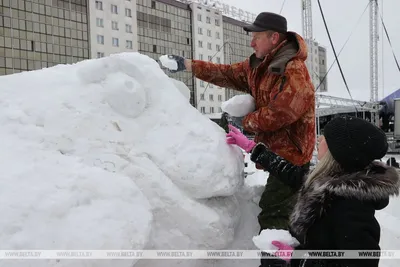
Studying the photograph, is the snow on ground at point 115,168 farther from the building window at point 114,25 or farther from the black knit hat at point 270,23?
the building window at point 114,25

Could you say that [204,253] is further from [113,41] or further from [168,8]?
[168,8]

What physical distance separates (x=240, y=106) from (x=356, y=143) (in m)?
1.24

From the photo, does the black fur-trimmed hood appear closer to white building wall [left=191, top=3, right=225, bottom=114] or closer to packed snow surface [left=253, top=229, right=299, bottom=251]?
packed snow surface [left=253, top=229, right=299, bottom=251]

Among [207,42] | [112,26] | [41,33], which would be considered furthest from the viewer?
[207,42]

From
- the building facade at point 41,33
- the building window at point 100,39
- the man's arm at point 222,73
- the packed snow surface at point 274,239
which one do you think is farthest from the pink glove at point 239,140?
the building window at point 100,39

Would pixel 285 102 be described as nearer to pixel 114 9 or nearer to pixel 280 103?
pixel 280 103

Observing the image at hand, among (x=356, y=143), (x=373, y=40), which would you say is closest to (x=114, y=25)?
(x=373, y=40)

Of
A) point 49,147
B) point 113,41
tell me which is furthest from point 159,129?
point 113,41

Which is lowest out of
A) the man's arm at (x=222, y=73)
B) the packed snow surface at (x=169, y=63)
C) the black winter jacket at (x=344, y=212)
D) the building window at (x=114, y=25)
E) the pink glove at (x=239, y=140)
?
the black winter jacket at (x=344, y=212)

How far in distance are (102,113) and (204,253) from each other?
1.15m

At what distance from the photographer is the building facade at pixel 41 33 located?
24469 mm

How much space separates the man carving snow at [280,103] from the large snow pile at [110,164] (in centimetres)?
26

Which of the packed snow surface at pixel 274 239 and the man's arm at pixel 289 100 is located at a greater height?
the man's arm at pixel 289 100

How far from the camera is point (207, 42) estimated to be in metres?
37.8
